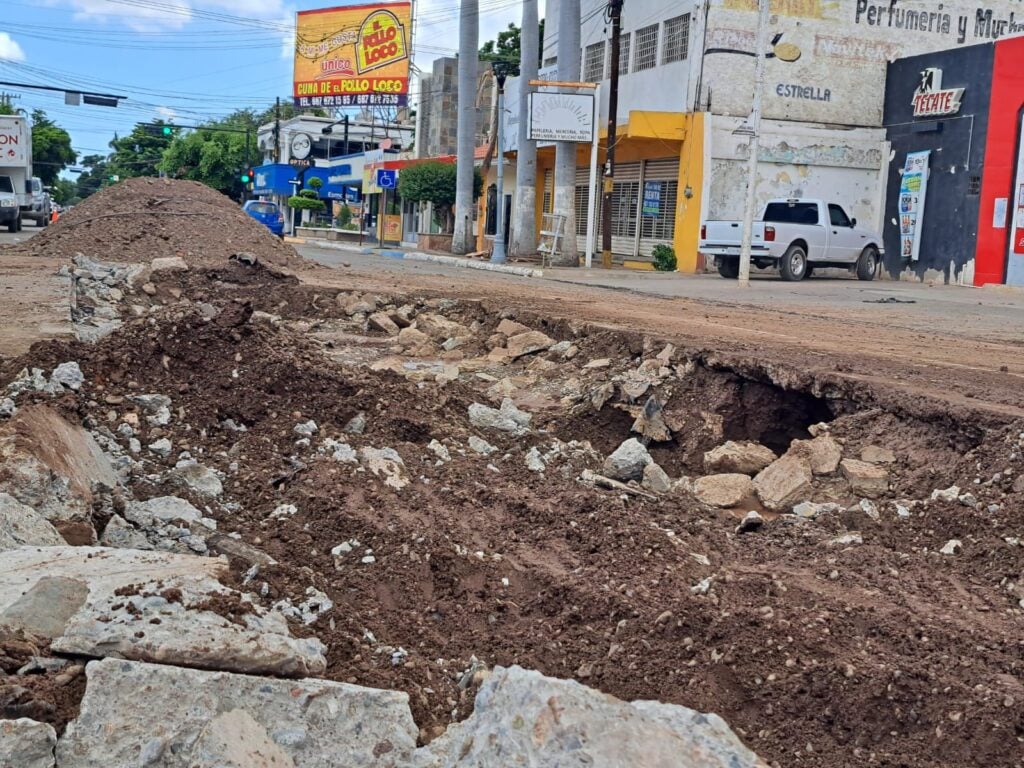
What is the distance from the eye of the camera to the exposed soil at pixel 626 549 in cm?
378

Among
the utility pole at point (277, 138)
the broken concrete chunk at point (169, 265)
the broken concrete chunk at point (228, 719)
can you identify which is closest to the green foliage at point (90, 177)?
the utility pole at point (277, 138)

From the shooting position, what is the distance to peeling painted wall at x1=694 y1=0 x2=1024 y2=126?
1083 inches

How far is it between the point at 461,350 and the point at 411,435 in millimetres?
4967

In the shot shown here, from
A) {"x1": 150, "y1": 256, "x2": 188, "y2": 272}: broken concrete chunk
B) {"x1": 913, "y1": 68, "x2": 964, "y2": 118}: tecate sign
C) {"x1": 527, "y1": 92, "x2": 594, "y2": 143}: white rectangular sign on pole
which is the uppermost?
{"x1": 913, "y1": 68, "x2": 964, "y2": 118}: tecate sign

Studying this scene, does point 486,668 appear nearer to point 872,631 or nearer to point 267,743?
point 267,743

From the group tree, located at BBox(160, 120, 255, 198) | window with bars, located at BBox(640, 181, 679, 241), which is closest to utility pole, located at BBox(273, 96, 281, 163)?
tree, located at BBox(160, 120, 255, 198)

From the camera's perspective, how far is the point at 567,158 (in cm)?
2962

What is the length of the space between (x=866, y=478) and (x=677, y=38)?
2383 centimetres

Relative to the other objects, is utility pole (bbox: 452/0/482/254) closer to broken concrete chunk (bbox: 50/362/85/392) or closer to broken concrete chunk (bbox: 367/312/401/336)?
broken concrete chunk (bbox: 367/312/401/336)

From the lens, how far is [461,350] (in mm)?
11930

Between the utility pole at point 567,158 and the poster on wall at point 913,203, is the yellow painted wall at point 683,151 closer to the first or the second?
the utility pole at point 567,158

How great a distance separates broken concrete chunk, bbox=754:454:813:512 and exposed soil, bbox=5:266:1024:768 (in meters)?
0.12

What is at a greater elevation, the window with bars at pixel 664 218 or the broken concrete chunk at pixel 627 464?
the window with bars at pixel 664 218

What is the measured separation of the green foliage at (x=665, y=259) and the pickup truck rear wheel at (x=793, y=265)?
446cm
